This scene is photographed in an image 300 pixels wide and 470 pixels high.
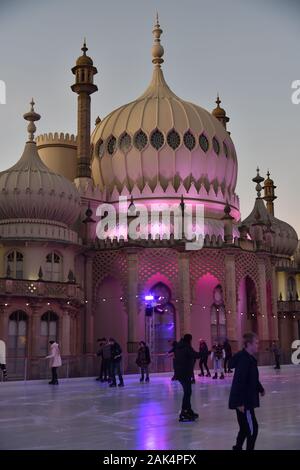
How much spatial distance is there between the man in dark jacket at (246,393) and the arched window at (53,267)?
2201 centimetres

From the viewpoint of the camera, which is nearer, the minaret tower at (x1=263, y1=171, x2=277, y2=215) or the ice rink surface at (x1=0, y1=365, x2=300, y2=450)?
the ice rink surface at (x1=0, y1=365, x2=300, y2=450)

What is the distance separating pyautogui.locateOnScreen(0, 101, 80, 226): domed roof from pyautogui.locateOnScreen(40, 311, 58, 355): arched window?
15.4ft

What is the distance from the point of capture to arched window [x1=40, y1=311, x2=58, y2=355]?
26328 millimetres

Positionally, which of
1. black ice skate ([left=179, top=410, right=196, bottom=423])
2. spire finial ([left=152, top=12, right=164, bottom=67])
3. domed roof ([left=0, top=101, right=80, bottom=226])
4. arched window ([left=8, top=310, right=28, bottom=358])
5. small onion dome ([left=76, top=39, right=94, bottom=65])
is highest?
spire finial ([left=152, top=12, right=164, bottom=67])

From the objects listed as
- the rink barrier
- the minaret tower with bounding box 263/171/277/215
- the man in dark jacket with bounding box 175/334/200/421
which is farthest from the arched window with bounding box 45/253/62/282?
the minaret tower with bounding box 263/171/277/215

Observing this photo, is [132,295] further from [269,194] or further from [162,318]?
[269,194]

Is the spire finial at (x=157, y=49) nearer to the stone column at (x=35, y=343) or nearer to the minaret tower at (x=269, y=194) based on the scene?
the minaret tower at (x=269, y=194)

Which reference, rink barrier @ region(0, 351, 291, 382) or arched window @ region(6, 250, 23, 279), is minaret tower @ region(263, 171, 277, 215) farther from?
arched window @ region(6, 250, 23, 279)

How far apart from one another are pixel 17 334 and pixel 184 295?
8309mm

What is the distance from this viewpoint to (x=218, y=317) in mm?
33406

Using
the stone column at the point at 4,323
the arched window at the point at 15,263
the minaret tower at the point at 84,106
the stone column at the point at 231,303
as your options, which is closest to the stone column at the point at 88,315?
the arched window at the point at 15,263

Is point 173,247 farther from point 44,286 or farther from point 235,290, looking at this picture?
point 44,286

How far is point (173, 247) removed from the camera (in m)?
30.4

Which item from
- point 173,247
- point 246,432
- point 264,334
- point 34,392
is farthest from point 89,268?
point 246,432
